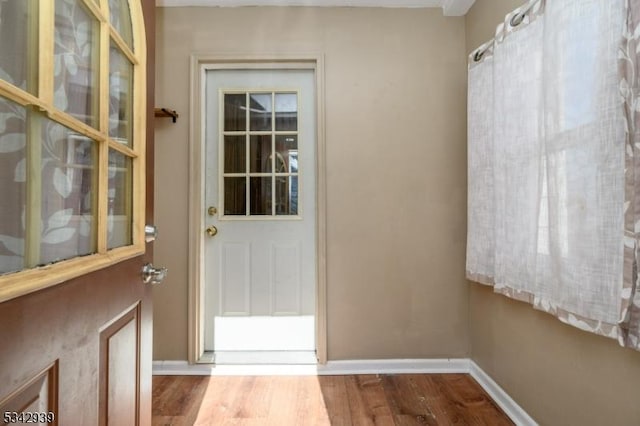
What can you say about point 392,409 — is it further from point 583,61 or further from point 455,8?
point 455,8

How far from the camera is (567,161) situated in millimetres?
1268

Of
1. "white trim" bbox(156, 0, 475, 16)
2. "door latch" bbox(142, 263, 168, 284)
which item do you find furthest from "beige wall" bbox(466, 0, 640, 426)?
"door latch" bbox(142, 263, 168, 284)

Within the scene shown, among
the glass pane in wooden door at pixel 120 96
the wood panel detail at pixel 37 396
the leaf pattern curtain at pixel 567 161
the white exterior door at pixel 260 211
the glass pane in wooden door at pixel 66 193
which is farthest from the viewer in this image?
the white exterior door at pixel 260 211

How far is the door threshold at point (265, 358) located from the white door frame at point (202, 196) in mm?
82

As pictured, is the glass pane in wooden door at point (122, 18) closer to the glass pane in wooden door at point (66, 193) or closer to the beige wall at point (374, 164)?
the glass pane in wooden door at point (66, 193)

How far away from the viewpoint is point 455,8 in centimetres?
219

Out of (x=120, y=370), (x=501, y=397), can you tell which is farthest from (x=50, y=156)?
(x=501, y=397)

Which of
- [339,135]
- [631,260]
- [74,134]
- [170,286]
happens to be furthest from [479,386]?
[74,134]

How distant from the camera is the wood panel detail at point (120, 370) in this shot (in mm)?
821

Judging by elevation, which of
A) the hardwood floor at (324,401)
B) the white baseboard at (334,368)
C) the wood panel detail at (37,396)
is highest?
the wood panel detail at (37,396)

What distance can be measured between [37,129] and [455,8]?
93.9 inches

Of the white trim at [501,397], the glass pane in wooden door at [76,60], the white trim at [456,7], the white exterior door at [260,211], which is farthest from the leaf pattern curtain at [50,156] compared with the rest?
the white trim at [456,7]

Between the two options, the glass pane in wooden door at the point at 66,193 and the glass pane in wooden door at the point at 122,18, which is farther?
the glass pane in wooden door at the point at 122,18

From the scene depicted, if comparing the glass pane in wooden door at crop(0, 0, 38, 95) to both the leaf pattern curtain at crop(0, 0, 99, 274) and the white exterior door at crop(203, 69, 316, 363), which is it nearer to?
the leaf pattern curtain at crop(0, 0, 99, 274)
